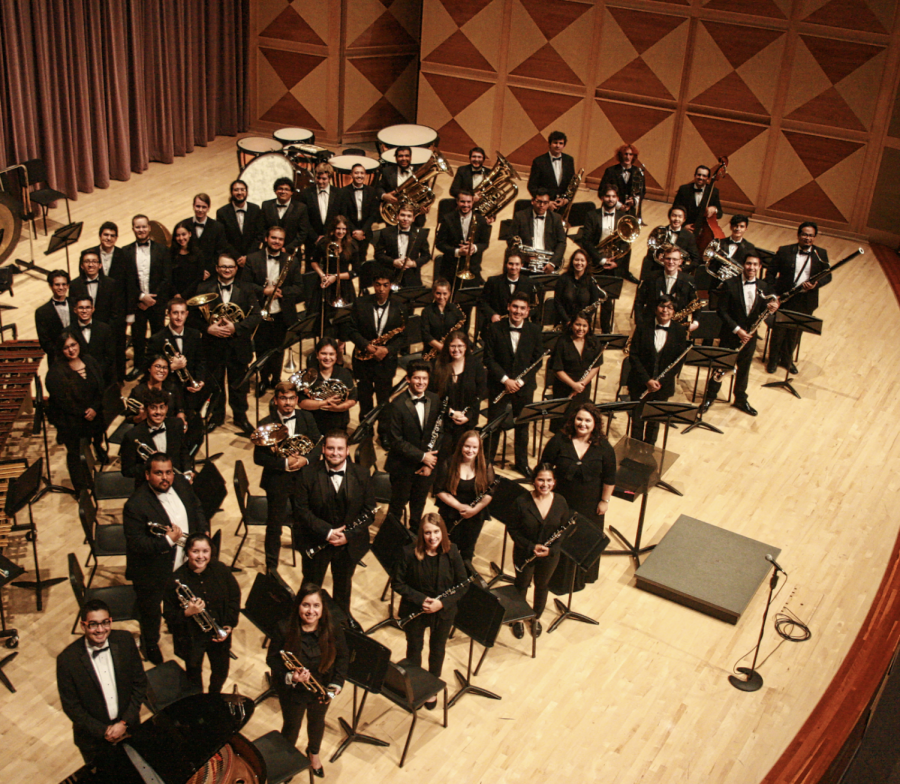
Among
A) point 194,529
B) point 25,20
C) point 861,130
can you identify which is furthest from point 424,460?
point 861,130

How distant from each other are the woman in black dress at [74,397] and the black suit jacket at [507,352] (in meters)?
2.44

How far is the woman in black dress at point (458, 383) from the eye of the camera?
6367 millimetres


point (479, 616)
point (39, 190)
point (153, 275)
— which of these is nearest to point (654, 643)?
point (479, 616)

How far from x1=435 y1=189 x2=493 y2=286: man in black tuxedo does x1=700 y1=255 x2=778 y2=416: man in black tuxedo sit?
1907mm

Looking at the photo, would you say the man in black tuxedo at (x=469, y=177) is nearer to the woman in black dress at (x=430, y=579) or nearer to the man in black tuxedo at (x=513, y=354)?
the man in black tuxedo at (x=513, y=354)

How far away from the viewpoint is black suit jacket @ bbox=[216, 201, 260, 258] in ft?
26.8

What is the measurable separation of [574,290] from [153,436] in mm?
3264

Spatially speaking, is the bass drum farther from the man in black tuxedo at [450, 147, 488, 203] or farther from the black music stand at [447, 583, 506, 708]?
the black music stand at [447, 583, 506, 708]

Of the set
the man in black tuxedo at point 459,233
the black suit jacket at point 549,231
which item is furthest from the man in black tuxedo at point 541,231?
the man in black tuxedo at point 459,233

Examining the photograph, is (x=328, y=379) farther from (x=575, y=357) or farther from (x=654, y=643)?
(x=654, y=643)

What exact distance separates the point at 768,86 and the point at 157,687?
29.9 ft

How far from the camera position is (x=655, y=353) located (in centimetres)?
696

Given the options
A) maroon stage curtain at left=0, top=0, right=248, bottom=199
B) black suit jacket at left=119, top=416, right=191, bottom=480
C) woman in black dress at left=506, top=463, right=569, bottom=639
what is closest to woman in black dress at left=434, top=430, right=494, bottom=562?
woman in black dress at left=506, top=463, right=569, bottom=639

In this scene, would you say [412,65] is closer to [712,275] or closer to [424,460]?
[712,275]
